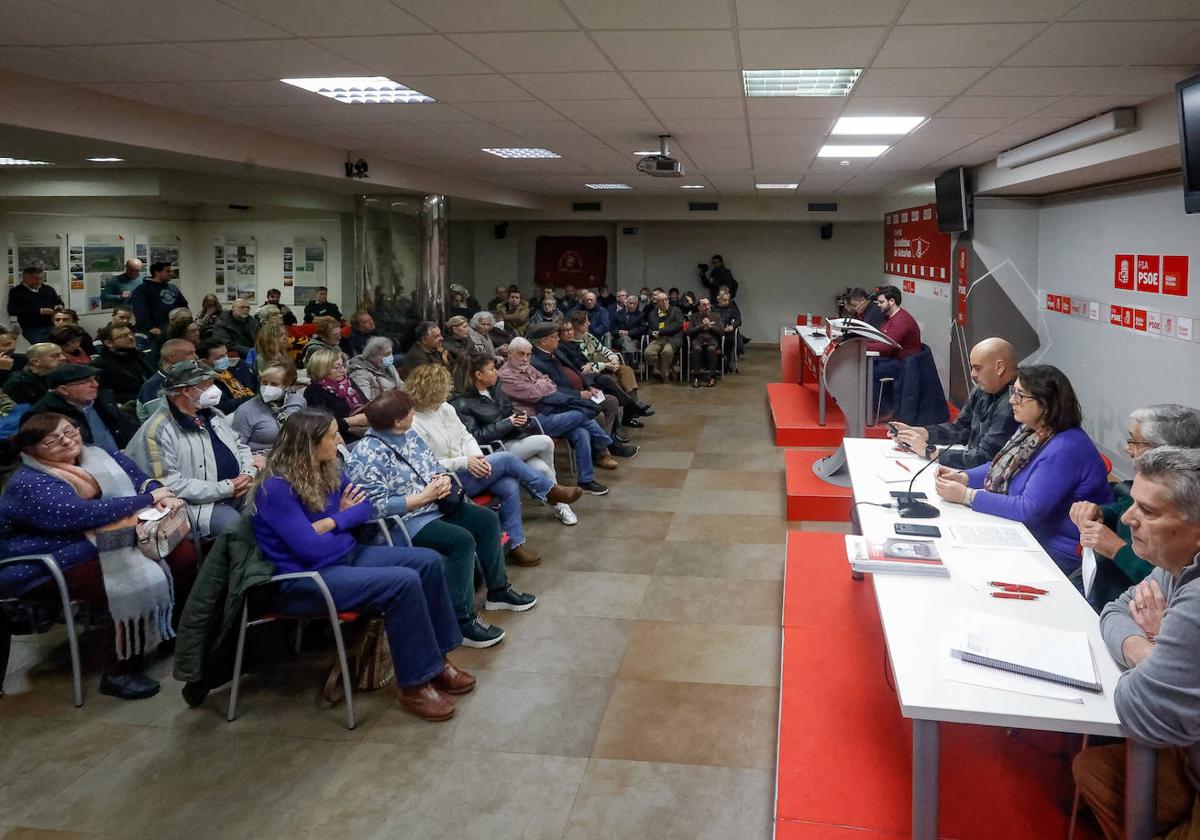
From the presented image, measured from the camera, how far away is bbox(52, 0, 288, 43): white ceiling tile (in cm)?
320

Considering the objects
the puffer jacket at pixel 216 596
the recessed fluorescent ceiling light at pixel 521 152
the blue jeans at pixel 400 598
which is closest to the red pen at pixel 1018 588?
the blue jeans at pixel 400 598

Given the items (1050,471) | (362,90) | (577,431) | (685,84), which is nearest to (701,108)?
(685,84)

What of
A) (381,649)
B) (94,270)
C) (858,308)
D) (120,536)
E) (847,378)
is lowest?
(381,649)

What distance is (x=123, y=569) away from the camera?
3.39 metres

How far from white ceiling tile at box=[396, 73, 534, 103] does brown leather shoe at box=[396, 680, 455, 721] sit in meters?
2.95

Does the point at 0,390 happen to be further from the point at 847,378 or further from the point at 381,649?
the point at 847,378

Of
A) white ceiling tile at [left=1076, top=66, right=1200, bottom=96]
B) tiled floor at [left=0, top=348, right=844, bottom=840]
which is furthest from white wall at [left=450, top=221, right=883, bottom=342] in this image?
tiled floor at [left=0, top=348, right=844, bottom=840]

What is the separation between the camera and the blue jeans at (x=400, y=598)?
321 centimetres

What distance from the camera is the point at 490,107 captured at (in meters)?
5.44

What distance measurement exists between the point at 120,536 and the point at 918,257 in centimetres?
1049

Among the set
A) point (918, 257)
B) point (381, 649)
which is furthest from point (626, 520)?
point (918, 257)

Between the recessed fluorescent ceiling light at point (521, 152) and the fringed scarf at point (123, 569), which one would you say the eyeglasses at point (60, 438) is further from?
the recessed fluorescent ceiling light at point (521, 152)

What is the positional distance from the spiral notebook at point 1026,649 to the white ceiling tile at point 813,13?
→ 212 centimetres

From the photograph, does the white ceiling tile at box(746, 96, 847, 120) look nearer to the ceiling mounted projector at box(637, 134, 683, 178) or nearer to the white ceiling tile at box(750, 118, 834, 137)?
the white ceiling tile at box(750, 118, 834, 137)
